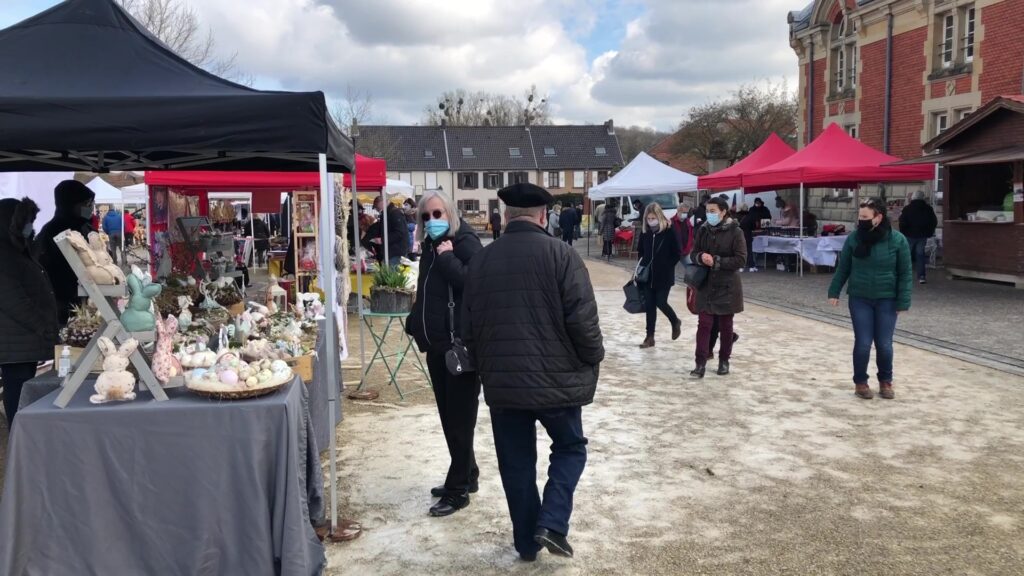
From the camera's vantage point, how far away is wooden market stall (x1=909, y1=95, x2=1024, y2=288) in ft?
43.3

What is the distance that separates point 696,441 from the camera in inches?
219

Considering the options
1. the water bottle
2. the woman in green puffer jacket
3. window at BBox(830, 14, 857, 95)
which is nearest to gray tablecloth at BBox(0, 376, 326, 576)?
the water bottle

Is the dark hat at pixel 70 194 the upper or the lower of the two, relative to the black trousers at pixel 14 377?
upper

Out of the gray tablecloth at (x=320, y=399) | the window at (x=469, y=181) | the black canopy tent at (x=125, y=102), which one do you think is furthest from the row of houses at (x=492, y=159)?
the black canopy tent at (x=125, y=102)

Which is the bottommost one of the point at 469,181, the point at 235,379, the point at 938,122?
the point at 235,379

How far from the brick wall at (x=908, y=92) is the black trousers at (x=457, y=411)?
61.5 ft

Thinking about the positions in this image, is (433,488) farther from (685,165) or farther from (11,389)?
(685,165)

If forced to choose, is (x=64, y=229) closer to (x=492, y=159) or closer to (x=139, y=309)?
(x=139, y=309)

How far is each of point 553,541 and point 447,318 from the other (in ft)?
4.09

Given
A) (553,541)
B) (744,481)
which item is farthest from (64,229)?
(744,481)

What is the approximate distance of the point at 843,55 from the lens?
77.0 feet

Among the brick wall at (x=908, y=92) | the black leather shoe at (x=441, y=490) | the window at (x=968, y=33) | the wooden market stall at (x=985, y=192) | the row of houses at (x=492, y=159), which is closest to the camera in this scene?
the black leather shoe at (x=441, y=490)

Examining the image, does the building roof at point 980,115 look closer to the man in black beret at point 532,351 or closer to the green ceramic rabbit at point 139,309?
the man in black beret at point 532,351

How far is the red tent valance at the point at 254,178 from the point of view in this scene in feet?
31.6
